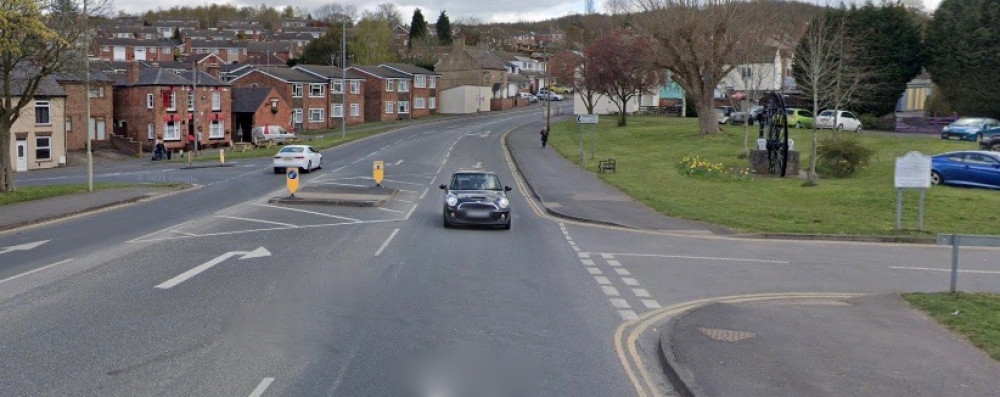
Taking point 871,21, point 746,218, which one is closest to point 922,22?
point 871,21

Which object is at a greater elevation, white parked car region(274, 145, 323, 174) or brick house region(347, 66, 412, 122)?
brick house region(347, 66, 412, 122)

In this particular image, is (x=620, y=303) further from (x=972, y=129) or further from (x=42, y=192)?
(x=972, y=129)

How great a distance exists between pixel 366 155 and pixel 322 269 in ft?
136

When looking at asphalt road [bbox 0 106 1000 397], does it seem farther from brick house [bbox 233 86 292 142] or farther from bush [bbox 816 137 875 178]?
brick house [bbox 233 86 292 142]

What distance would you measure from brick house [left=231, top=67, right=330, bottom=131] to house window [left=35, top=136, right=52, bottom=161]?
86.2 feet

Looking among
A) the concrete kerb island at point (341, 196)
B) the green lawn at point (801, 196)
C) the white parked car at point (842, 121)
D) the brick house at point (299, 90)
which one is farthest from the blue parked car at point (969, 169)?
the brick house at point (299, 90)

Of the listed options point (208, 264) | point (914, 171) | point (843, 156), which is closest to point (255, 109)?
point (843, 156)

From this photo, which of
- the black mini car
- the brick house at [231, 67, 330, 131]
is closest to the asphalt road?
the black mini car

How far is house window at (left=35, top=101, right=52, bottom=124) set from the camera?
5766 centimetres

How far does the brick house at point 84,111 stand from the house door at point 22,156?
5303 millimetres

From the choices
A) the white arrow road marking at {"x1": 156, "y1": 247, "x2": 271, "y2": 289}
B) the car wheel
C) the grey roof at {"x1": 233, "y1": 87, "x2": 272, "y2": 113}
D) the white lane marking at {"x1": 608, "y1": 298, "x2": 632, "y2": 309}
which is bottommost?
the white lane marking at {"x1": 608, "y1": 298, "x2": 632, "y2": 309}

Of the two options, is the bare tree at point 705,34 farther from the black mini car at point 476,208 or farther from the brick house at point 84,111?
the brick house at point 84,111

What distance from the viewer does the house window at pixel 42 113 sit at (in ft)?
189

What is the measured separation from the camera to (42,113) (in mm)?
58156
